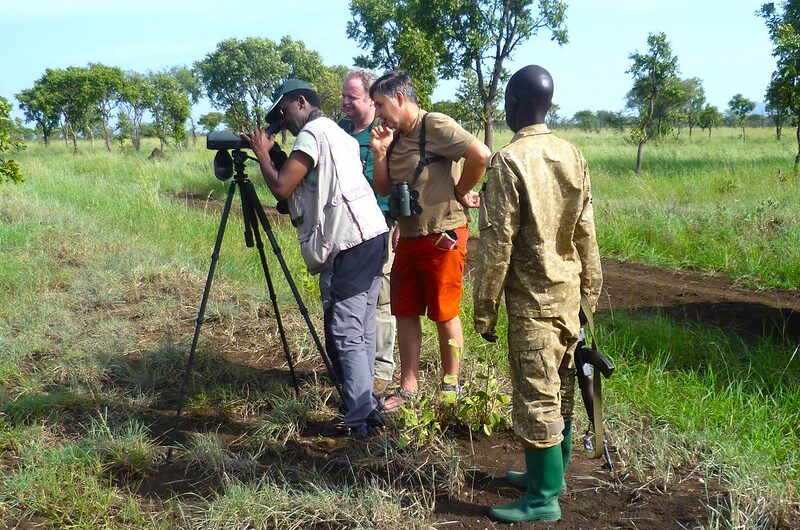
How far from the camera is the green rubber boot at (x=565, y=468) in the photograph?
277 centimetres

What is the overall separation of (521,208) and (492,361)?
1873 mm

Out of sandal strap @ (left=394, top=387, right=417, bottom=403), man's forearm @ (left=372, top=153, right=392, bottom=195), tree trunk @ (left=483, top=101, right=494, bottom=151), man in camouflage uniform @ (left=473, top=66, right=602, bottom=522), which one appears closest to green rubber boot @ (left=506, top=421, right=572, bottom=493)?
man in camouflage uniform @ (left=473, top=66, right=602, bottom=522)

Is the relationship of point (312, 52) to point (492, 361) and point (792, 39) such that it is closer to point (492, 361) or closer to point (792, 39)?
point (792, 39)

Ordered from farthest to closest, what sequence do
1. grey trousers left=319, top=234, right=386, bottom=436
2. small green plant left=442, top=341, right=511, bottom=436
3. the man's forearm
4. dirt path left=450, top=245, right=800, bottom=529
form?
the man's forearm → grey trousers left=319, top=234, right=386, bottom=436 → small green plant left=442, top=341, right=511, bottom=436 → dirt path left=450, top=245, right=800, bottom=529

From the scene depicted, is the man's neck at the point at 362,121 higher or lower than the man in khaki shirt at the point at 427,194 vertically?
higher

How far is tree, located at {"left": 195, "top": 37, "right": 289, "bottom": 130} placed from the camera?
3216 centimetres

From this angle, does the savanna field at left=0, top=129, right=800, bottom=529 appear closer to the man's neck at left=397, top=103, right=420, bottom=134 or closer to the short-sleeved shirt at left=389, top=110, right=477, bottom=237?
the short-sleeved shirt at left=389, top=110, right=477, bottom=237

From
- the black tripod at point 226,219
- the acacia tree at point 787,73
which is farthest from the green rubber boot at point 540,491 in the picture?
the acacia tree at point 787,73

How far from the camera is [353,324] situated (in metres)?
3.26

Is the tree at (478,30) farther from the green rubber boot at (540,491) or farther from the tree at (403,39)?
the green rubber boot at (540,491)

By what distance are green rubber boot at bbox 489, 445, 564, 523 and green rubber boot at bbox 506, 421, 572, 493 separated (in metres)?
0.10

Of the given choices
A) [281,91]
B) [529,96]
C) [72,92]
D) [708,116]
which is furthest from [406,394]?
[708,116]

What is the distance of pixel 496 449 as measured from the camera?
321 cm

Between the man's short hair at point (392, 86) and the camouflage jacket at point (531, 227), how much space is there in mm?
1010
